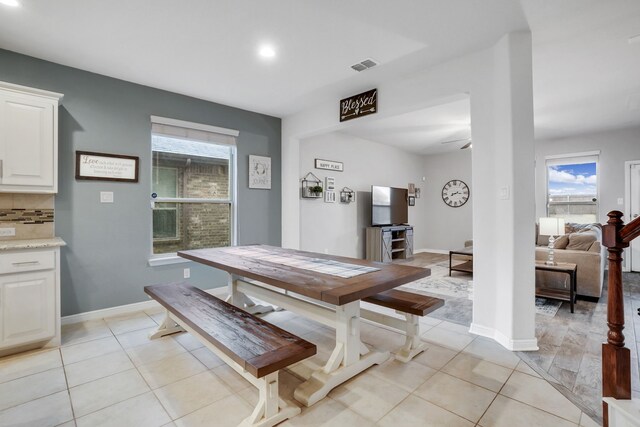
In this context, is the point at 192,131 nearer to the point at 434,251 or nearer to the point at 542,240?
the point at 542,240

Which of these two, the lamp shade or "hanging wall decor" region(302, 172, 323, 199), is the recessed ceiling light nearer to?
"hanging wall decor" region(302, 172, 323, 199)

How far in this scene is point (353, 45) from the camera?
264 cm

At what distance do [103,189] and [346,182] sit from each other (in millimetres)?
3857

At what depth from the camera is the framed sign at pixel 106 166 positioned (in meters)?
3.07

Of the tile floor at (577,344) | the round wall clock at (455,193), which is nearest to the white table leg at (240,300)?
the tile floor at (577,344)

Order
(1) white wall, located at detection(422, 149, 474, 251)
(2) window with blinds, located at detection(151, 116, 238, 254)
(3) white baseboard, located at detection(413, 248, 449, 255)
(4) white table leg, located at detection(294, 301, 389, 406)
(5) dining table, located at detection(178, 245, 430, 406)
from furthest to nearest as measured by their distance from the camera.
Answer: (3) white baseboard, located at detection(413, 248, 449, 255) < (1) white wall, located at detection(422, 149, 474, 251) < (2) window with blinds, located at detection(151, 116, 238, 254) < (4) white table leg, located at detection(294, 301, 389, 406) < (5) dining table, located at detection(178, 245, 430, 406)

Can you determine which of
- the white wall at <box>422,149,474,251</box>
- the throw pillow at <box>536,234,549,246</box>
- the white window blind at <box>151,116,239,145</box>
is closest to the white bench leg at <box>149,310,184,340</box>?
the white window blind at <box>151,116,239,145</box>

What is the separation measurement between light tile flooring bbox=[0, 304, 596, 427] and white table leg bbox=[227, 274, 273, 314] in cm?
59

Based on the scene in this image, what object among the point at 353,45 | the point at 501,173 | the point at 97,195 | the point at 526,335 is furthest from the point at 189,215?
the point at 526,335

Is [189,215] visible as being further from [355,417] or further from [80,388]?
[355,417]

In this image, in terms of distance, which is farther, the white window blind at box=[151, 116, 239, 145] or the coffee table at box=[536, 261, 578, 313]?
the white window blind at box=[151, 116, 239, 145]

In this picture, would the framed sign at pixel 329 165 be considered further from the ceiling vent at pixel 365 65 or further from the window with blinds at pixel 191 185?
the ceiling vent at pixel 365 65

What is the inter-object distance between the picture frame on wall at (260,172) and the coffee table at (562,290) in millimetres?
3515

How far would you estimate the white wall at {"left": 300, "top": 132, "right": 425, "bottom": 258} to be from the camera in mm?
5188
